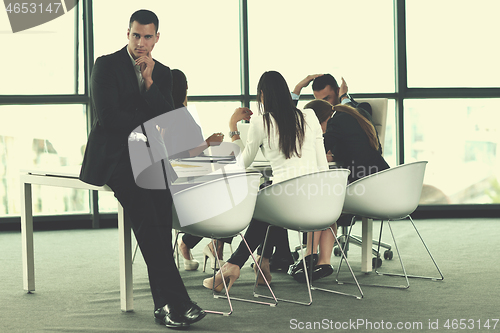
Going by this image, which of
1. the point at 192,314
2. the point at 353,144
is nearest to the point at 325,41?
the point at 353,144

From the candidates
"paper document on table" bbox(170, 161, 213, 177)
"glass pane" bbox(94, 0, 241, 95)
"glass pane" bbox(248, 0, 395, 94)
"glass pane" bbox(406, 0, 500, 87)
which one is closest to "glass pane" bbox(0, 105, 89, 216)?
"glass pane" bbox(94, 0, 241, 95)

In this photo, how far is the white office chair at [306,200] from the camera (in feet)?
9.30

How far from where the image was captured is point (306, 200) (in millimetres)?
2879

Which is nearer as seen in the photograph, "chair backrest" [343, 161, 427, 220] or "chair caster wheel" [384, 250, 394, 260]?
"chair backrest" [343, 161, 427, 220]

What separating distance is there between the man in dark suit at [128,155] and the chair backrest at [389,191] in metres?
1.21

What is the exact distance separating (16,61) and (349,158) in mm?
3779

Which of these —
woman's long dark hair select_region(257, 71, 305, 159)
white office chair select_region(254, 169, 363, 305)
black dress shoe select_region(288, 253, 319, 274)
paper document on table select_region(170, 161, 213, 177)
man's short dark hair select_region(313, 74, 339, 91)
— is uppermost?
man's short dark hair select_region(313, 74, 339, 91)

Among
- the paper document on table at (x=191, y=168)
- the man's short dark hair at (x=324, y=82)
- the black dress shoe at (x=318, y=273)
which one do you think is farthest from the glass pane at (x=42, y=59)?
the black dress shoe at (x=318, y=273)

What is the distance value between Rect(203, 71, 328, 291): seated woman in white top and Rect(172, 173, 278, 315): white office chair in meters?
0.39

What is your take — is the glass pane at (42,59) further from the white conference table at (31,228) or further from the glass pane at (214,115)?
the white conference table at (31,228)

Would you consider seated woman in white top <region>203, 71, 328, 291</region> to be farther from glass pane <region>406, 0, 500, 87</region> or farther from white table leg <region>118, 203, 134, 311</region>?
glass pane <region>406, 0, 500, 87</region>

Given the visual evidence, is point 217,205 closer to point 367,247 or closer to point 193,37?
point 367,247

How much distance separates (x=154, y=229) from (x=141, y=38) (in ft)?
3.00

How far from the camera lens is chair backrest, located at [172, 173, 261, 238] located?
263 centimetres
